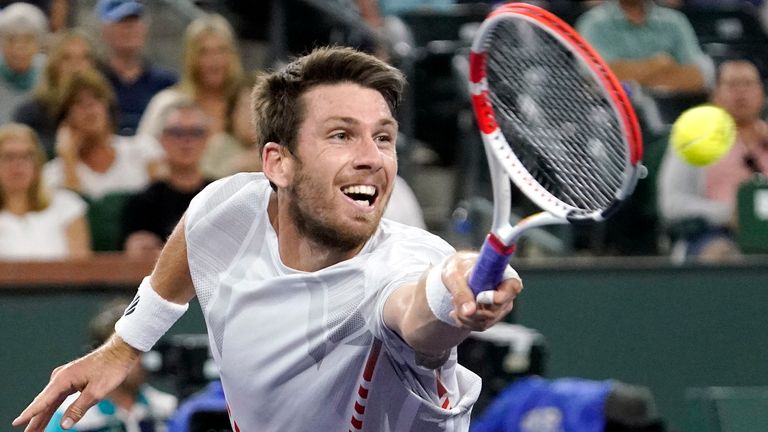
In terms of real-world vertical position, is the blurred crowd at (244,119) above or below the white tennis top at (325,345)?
below

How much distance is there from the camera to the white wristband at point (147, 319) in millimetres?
4090

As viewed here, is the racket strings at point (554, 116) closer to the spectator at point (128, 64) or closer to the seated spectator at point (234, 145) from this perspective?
the seated spectator at point (234, 145)

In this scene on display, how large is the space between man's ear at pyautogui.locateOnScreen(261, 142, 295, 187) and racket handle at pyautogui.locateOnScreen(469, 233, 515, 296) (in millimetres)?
864

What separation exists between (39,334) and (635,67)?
12.9ft

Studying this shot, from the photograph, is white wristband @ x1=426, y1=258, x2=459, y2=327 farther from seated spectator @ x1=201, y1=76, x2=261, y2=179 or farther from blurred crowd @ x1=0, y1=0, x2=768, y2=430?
seated spectator @ x1=201, y1=76, x2=261, y2=179

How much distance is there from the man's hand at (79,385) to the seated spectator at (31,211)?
9.71 feet

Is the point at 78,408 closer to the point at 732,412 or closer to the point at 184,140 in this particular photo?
the point at 732,412

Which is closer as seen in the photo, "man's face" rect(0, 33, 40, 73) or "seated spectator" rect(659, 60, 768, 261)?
"seated spectator" rect(659, 60, 768, 261)

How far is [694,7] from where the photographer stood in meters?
9.76

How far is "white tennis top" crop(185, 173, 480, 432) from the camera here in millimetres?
3293

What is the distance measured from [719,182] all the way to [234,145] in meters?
2.49

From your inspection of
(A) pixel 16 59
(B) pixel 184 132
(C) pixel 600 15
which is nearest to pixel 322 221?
(B) pixel 184 132

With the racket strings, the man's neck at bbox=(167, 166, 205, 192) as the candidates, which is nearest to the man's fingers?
the racket strings

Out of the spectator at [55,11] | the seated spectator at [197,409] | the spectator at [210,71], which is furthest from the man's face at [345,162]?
the spectator at [55,11]
